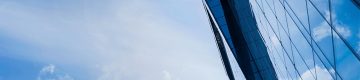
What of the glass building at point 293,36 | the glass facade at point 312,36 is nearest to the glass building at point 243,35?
the glass building at point 293,36

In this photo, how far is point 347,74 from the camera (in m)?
11.7

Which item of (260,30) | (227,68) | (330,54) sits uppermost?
(227,68)

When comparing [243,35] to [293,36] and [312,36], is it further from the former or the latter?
[312,36]

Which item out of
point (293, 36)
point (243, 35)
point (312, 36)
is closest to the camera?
point (312, 36)

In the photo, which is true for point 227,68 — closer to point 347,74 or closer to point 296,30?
point 296,30

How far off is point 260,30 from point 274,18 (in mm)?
4138

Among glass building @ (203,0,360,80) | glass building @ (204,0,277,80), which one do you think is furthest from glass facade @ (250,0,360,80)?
glass building @ (204,0,277,80)

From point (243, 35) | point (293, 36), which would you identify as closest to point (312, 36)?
point (293, 36)

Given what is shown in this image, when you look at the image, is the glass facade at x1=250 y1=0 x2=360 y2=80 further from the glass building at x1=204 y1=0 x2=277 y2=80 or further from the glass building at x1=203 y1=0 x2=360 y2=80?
the glass building at x1=204 y1=0 x2=277 y2=80

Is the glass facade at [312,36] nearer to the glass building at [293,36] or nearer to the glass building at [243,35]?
the glass building at [293,36]

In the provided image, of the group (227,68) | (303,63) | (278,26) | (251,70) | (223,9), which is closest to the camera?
(303,63)

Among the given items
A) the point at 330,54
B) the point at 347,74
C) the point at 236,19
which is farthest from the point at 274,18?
the point at 347,74

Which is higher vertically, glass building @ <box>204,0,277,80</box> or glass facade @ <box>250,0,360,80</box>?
glass building @ <box>204,0,277,80</box>

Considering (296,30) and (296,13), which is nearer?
(296,13)
